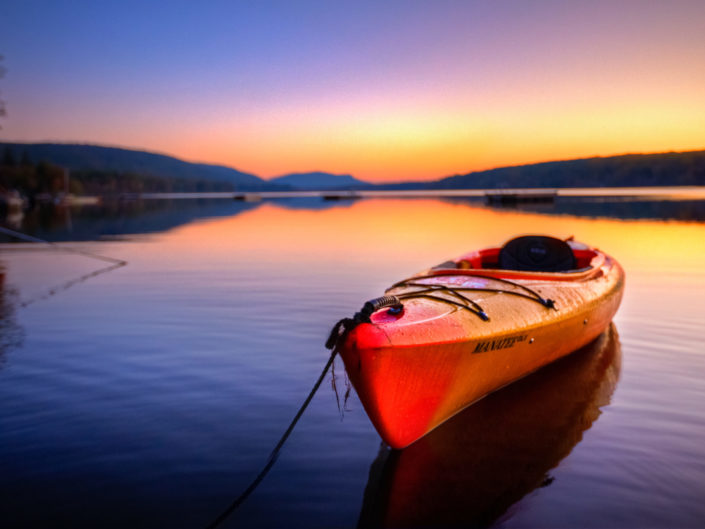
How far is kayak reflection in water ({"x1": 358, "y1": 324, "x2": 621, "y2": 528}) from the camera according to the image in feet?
15.3

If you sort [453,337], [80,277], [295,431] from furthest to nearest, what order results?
[80,277] < [295,431] < [453,337]

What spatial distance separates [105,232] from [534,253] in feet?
104

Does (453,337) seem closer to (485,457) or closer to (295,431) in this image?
(485,457)

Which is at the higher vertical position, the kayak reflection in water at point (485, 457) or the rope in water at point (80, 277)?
the rope in water at point (80, 277)

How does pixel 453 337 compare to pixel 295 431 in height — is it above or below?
above

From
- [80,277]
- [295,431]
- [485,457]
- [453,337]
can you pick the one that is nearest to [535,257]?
[453,337]

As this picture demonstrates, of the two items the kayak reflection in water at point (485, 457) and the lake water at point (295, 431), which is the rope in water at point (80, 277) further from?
the kayak reflection in water at point (485, 457)

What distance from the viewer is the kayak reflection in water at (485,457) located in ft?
15.3

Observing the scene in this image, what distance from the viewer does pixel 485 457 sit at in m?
5.55

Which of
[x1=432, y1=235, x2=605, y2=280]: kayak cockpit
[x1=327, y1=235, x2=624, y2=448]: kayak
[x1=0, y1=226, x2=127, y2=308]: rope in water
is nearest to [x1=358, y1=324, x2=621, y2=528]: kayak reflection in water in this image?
[x1=327, y1=235, x2=624, y2=448]: kayak

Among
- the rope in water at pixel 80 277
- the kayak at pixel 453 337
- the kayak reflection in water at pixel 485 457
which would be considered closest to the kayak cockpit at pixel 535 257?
the kayak at pixel 453 337

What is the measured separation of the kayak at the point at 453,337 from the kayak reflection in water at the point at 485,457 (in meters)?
0.21

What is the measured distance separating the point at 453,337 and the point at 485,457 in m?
1.22

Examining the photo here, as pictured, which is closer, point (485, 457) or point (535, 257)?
point (485, 457)
